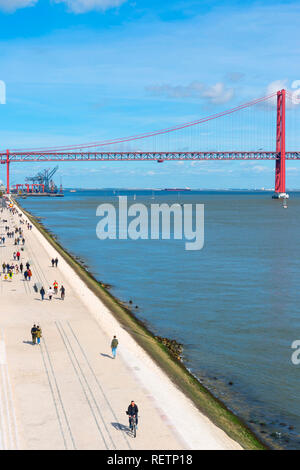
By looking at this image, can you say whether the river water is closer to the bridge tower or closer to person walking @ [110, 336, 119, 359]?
person walking @ [110, 336, 119, 359]

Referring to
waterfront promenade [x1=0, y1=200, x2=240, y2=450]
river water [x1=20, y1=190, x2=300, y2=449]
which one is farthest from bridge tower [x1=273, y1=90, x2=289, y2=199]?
waterfront promenade [x1=0, y1=200, x2=240, y2=450]

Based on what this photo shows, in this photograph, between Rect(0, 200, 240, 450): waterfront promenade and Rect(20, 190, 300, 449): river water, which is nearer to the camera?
Rect(0, 200, 240, 450): waterfront promenade

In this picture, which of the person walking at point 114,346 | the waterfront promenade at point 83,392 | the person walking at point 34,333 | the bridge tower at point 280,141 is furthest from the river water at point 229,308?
the bridge tower at point 280,141

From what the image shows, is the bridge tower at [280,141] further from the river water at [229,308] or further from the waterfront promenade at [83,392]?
the waterfront promenade at [83,392]

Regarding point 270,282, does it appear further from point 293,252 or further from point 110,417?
point 110,417

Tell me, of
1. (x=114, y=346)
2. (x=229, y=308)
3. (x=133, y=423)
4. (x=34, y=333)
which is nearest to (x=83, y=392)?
(x=133, y=423)

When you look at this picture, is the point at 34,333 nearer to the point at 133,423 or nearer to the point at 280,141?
the point at 133,423
